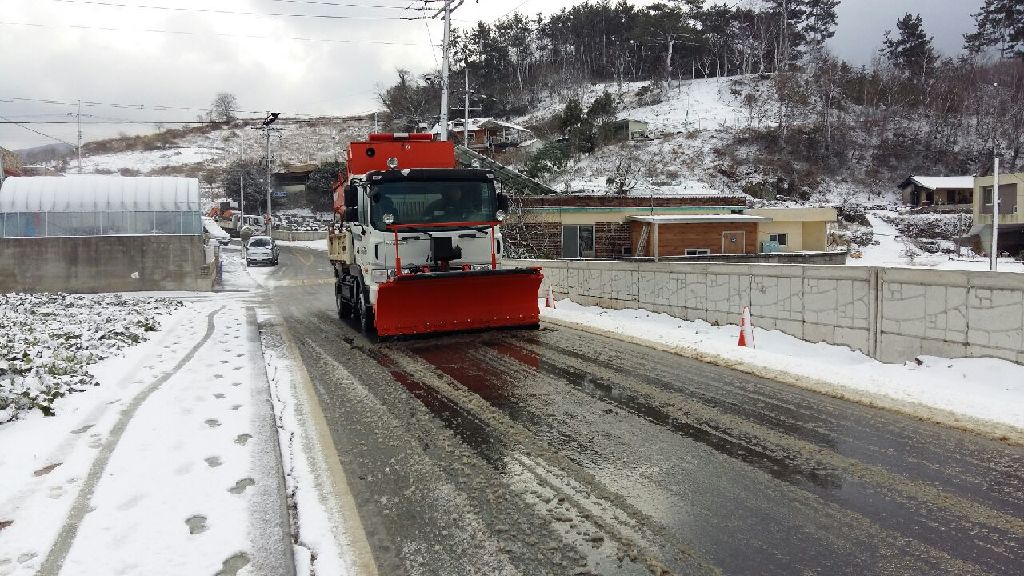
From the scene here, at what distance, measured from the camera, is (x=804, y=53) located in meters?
98.8

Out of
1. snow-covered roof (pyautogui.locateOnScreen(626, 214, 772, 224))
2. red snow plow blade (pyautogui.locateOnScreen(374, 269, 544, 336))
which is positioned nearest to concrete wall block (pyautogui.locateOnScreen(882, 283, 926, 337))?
red snow plow blade (pyautogui.locateOnScreen(374, 269, 544, 336))

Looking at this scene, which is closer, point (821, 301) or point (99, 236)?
point (821, 301)

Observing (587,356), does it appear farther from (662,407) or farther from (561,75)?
(561,75)

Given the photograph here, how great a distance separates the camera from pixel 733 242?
3600cm

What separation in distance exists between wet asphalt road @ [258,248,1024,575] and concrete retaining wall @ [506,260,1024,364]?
204 cm

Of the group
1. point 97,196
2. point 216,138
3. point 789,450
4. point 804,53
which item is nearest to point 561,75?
point 804,53

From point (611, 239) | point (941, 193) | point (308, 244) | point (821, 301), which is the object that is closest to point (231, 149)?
point (308, 244)

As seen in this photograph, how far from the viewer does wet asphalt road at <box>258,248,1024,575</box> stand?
141 inches

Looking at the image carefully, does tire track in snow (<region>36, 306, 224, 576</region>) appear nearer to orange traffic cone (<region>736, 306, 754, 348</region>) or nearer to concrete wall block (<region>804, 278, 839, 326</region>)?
orange traffic cone (<region>736, 306, 754, 348</region>)

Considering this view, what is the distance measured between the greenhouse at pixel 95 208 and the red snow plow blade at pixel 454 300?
20.5m

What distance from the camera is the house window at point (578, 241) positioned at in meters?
33.2

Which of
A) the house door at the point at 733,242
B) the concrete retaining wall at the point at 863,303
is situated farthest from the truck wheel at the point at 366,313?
the house door at the point at 733,242

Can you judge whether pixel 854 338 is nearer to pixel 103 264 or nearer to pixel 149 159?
pixel 103 264

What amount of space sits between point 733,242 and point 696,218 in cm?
316
